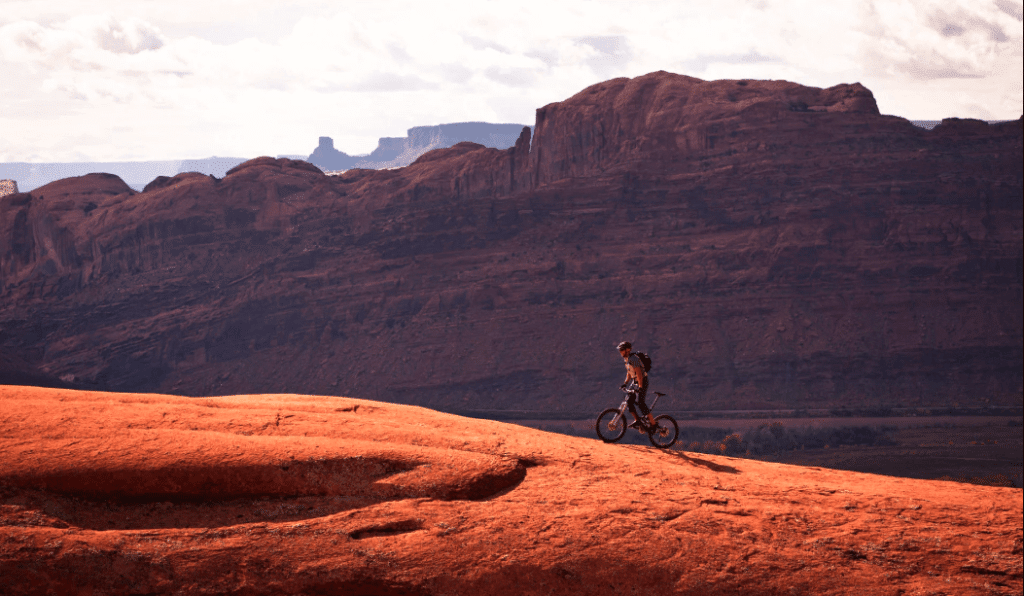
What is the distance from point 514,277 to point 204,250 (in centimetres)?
3230

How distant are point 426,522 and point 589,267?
64016 mm

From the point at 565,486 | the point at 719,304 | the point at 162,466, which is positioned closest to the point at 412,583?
the point at 565,486

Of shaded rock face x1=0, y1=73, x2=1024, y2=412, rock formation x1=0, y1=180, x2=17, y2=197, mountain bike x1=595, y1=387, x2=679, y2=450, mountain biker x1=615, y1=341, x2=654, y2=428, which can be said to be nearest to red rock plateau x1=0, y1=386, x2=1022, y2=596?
mountain biker x1=615, y1=341, x2=654, y2=428

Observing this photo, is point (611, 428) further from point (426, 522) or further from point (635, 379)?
point (426, 522)

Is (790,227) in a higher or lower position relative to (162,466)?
higher

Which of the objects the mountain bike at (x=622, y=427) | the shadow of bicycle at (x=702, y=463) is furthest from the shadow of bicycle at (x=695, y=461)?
the mountain bike at (x=622, y=427)

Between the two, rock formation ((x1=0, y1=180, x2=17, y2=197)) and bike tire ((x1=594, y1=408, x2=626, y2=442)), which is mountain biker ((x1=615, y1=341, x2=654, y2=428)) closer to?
bike tire ((x1=594, y1=408, x2=626, y2=442))

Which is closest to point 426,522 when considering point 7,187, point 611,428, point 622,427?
point 622,427

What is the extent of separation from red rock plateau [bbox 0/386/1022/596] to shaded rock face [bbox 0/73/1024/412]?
177 feet

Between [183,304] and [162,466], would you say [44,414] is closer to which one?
[162,466]

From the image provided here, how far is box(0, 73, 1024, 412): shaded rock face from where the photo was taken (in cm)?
6762

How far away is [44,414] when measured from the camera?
1212cm

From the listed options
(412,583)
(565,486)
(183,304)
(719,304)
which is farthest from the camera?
(183,304)

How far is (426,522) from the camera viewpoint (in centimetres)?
1050
